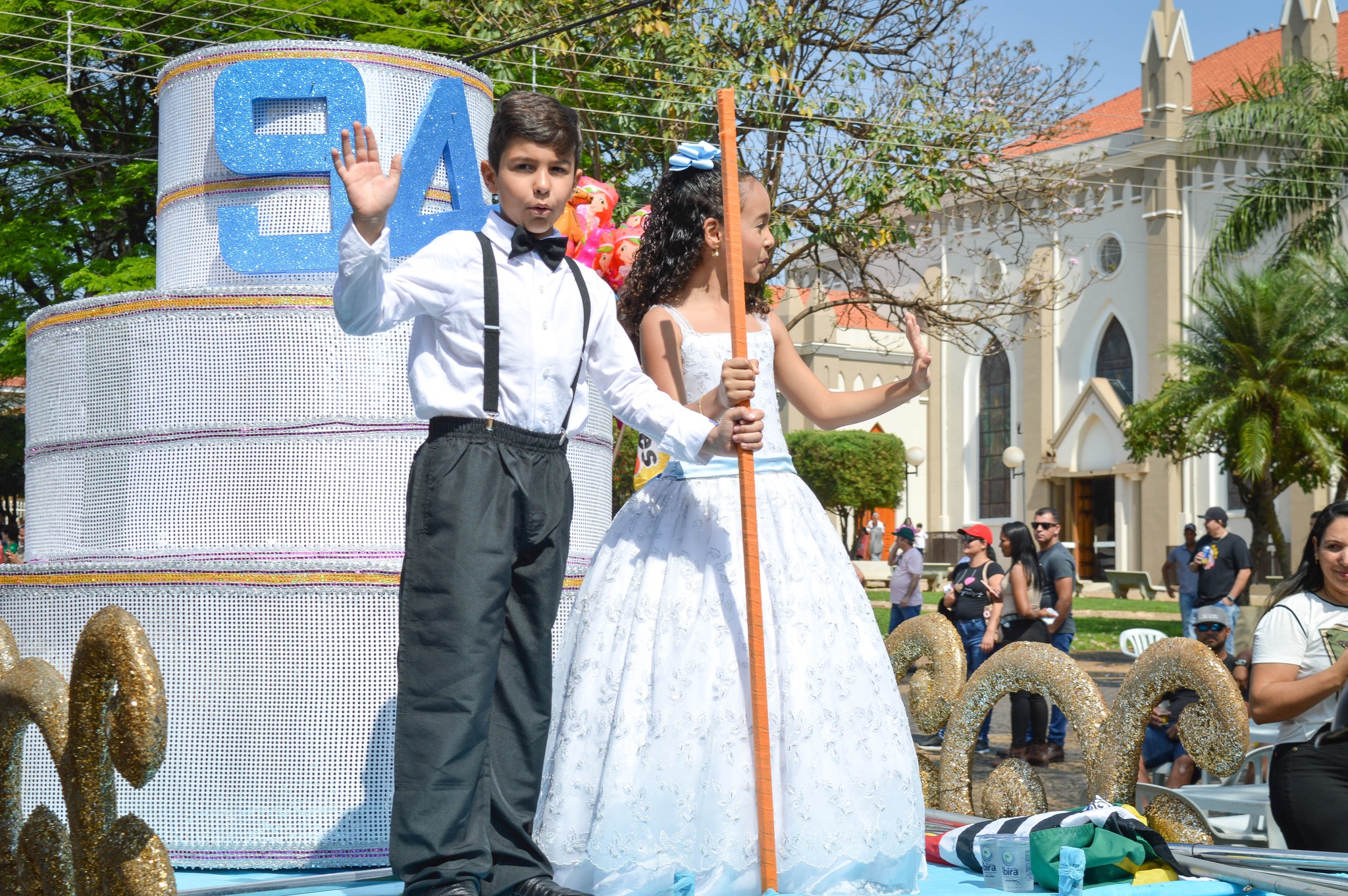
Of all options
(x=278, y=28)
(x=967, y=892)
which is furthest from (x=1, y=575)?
(x=278, y=28)

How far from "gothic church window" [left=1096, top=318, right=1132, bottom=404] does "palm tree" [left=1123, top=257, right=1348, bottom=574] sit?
16.1 m

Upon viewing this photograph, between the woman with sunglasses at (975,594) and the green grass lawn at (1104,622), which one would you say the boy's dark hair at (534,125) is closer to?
the woman with sunglasses at (975,594)

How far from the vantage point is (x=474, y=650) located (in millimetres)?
3018

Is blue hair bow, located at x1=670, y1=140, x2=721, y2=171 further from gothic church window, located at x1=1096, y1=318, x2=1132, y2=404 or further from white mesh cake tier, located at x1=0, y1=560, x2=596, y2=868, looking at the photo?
gothic church window, located at x1=1096, y1=318, x2=1132, y2=404

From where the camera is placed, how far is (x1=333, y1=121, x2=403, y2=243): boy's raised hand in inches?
114

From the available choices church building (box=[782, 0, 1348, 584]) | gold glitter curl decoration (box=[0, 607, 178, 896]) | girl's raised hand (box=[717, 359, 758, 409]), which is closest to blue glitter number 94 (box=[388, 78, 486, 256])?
girl's raised hand (box=[717, 359, 758, 409])

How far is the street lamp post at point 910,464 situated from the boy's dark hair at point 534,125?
103ft

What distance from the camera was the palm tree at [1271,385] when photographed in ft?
66.3

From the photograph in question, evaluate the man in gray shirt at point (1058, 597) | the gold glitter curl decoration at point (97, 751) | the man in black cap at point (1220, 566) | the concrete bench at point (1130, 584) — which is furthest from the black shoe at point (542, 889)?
the concrete bench at point (1130, 584)

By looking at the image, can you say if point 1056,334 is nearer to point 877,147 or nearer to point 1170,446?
point 1170,446

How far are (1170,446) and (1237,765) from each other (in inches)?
831

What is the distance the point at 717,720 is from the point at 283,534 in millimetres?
1690

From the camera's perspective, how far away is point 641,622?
345 centimetres

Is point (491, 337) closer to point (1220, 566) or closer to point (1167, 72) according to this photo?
point (1220, 566)
